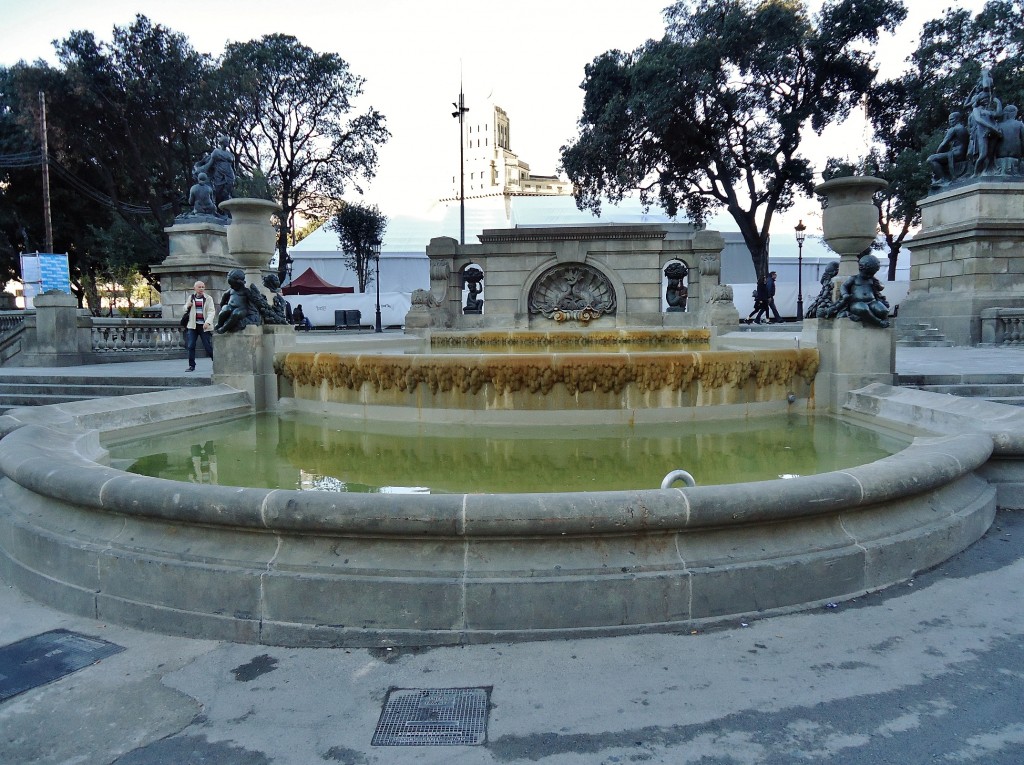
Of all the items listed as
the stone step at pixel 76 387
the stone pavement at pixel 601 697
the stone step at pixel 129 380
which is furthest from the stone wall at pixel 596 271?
the stone pavement at pixel 601 697

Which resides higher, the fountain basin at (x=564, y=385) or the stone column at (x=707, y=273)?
the stone column at (x=707, y=273)

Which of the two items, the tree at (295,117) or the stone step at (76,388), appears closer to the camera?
the stone step at (76,388)

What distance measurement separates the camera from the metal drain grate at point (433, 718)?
2416mm

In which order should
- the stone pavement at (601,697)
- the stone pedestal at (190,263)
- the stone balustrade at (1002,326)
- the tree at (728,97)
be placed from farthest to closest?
the tree at (728,97) < the stone pedestal at (190,263) < the stone balustrade at (1002,326) < the stone pavement at (601,697)

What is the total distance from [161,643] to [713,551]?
2.54 m

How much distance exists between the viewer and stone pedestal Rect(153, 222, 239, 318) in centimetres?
1925

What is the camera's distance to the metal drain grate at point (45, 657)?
9.40 feet

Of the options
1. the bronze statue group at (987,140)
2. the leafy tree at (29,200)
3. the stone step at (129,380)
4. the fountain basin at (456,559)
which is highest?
the leafy tree at (29,200)

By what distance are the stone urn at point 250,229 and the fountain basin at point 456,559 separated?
697 centimetres

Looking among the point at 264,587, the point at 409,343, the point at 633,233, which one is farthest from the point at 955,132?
the point at 264,587

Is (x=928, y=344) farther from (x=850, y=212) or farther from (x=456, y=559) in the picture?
(x=456, y=559)

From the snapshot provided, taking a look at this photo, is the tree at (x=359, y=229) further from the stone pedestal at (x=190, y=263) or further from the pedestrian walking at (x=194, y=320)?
the pedestrian walking at (x=194, y=320)

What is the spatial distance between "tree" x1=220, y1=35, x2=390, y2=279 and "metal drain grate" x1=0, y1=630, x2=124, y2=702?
2826cm

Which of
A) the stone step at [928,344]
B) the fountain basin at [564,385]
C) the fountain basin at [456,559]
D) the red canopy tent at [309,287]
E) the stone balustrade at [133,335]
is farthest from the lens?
the red canopy tent at [309,287]
